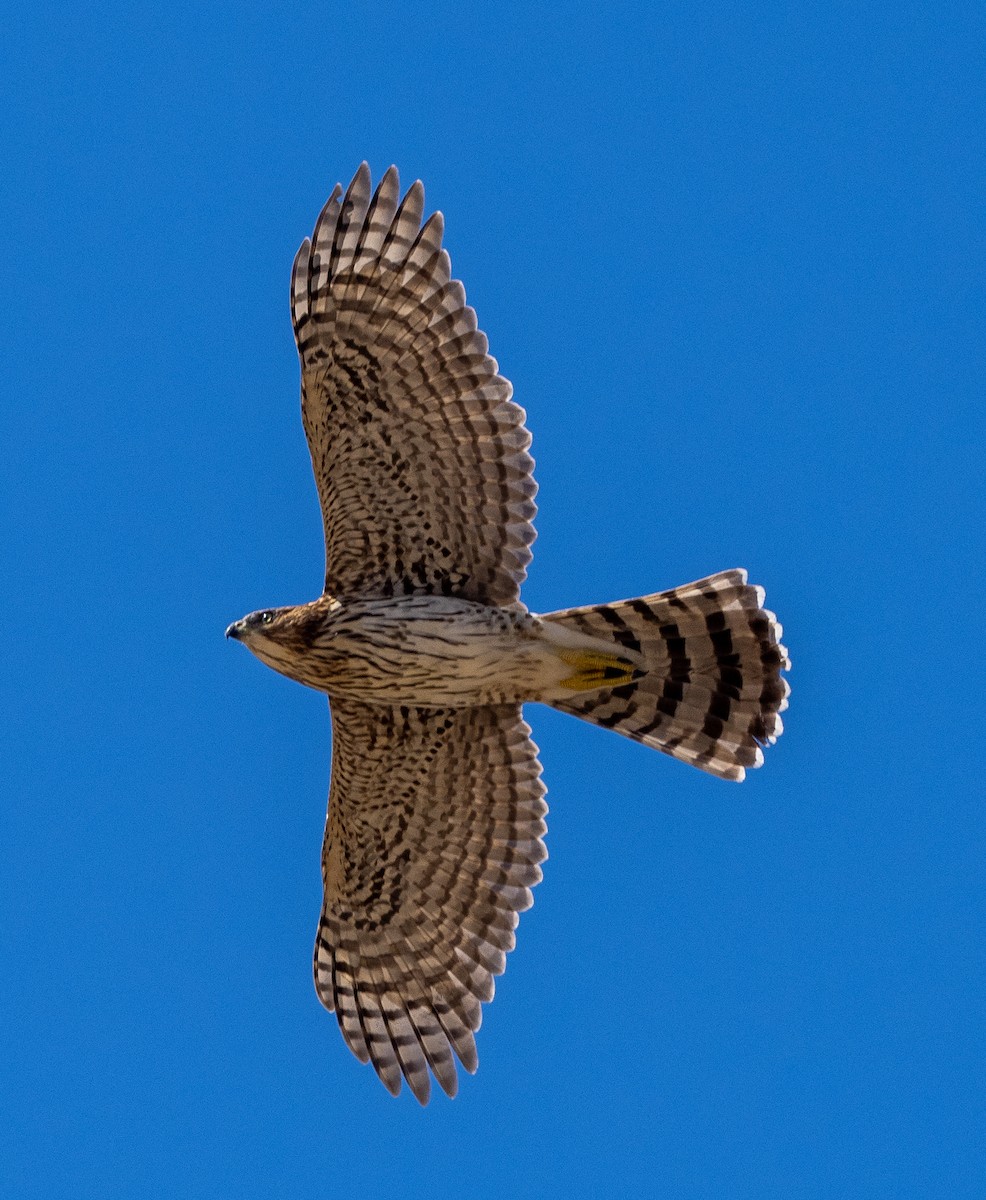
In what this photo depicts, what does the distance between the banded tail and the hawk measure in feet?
0.04

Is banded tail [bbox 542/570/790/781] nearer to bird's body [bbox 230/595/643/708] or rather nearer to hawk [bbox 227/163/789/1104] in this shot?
hawk [bbox 227/163/789/1104]

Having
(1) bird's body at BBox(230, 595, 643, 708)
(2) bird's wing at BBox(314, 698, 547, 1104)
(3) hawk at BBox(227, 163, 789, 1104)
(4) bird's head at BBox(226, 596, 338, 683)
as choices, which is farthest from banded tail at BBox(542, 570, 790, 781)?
(4) bird's head at BBox(226, 596, 338, 683)

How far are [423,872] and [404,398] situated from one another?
2.81 meters

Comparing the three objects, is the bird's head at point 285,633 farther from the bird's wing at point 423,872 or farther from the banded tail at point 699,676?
the banded tail at point 699,676

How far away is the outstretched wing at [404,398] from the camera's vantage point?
11617 millimetres

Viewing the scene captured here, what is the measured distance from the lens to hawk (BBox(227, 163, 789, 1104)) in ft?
38.2

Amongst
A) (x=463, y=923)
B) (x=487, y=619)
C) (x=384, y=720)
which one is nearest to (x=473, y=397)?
(x=487, y=619)

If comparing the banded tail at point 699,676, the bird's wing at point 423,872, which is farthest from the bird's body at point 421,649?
the bird's wing at point 423,872

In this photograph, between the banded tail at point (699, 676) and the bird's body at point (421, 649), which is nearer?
the bird's body at point (421, 649)

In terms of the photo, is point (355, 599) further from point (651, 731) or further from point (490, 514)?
point (651, 731)

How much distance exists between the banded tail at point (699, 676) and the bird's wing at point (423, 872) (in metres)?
0.63

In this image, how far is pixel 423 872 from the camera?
1276 centimetres

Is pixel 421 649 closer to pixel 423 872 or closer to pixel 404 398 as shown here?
pixel 404 398

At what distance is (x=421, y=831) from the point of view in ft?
41.7
